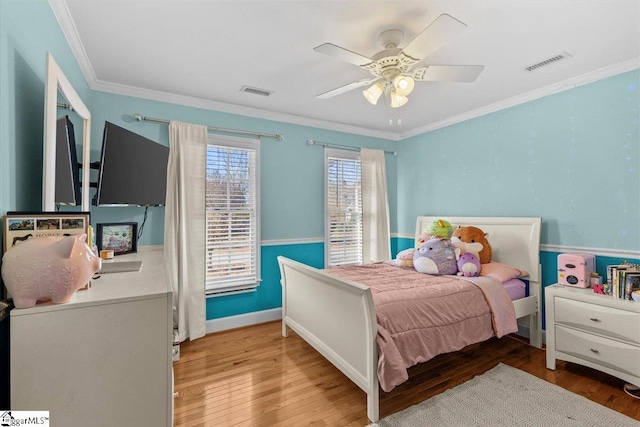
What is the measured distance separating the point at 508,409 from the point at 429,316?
75cm

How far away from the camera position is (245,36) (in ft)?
6.88

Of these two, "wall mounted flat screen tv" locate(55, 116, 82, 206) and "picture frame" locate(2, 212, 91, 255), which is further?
"wall mounted flat screen tv" locate(55, 116, 82, 206)

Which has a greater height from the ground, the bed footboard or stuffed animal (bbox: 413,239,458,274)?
stuffed animal (bbox: 413,239,458,274)

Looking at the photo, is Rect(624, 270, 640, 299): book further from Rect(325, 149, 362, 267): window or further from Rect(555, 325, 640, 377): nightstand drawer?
Rect(325, 149, 362, 267): window

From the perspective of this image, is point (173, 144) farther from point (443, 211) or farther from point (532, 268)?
point (532, 268)

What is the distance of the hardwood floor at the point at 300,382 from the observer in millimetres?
1965

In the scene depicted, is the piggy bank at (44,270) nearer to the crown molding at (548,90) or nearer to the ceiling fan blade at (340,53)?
the ceiling fan blade at (340,53)

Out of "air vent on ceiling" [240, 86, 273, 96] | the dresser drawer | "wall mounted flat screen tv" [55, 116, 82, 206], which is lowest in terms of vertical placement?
the dresser drawer

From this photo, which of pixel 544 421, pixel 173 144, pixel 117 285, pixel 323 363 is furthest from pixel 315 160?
pixel 544 421

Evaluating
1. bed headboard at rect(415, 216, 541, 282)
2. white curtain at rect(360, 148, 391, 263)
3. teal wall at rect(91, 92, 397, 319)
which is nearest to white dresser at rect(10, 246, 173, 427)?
teal wall at rect(91, 92, 397, 319)

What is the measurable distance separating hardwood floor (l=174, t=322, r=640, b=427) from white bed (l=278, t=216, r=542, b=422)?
0.20m

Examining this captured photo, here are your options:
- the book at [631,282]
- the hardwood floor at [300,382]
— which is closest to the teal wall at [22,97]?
the hardwood floor at [300,382]

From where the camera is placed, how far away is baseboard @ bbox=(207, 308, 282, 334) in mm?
3293

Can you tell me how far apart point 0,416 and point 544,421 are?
2687 millimetres
